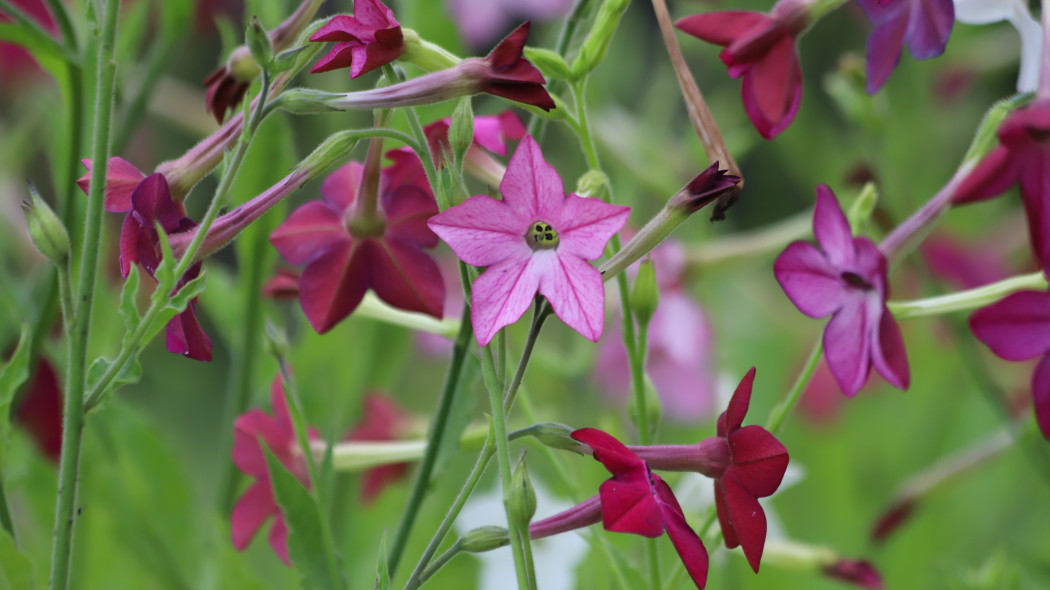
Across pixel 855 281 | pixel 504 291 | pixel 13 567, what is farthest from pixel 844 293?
pixel 13 567

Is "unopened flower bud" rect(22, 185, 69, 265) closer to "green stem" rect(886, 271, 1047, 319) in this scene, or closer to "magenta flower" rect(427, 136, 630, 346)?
"magenta flower" rect(427, 136, 630, 346)

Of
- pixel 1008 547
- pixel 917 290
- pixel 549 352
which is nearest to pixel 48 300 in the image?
pixel 549 352

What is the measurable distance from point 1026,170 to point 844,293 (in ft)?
0.20

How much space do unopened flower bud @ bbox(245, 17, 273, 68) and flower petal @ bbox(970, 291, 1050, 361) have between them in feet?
0.66

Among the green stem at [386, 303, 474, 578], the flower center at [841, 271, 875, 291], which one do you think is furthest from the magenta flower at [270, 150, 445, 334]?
the flower center at [841, 271, 875, 291]

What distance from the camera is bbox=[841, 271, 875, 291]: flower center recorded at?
274 millimetres

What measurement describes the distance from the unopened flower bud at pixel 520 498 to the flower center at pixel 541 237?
52 millimetres

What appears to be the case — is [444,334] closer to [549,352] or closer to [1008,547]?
[549,352]

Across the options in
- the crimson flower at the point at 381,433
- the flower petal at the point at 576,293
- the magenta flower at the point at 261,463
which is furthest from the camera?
the crimson flower at the point at 381,433

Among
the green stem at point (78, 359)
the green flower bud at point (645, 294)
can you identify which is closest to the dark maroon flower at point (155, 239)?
the green stem at point (78, 359)

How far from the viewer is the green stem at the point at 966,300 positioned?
0.94 ft

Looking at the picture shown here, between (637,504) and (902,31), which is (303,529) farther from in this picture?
(902,31)

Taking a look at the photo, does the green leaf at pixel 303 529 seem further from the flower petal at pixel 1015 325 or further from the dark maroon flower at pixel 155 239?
the flower petal at pixel 1015 325

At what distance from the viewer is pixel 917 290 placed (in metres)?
0.81
